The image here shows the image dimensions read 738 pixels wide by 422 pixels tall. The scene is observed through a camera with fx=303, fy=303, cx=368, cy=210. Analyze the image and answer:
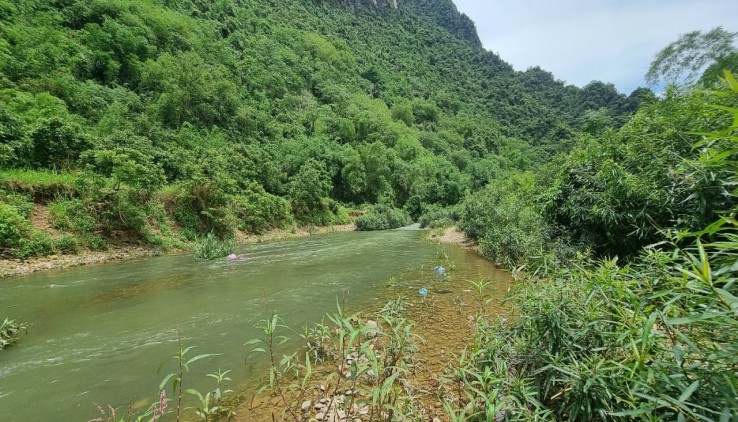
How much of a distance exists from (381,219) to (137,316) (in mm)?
31456

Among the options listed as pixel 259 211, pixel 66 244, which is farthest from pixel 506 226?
pixel 66 244

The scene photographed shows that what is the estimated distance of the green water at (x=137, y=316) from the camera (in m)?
4.05

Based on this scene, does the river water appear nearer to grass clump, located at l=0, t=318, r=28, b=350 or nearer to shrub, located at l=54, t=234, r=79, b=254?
grass clump, located at l=0, t=318, r=28, b=350

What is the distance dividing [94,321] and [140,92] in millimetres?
31453

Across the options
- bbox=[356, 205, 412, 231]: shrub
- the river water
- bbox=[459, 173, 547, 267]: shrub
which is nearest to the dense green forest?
bbox=[459, 173, 547, 267]: shrub

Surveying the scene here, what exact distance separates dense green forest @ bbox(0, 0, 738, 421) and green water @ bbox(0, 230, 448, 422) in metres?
3.74

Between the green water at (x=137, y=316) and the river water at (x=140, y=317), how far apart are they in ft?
0.06

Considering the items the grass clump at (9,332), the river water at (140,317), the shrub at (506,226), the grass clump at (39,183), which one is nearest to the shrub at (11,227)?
the grass clump at (39,183)

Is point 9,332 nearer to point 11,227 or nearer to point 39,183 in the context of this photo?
point 11,227

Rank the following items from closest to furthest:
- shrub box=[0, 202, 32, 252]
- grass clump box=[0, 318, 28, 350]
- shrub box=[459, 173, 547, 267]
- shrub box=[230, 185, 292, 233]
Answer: grass clump box=[0, 318, 28, 350] → shrub box=[0, 202, 32, 252] → shrub box=[459, 173, 547, 267] → shrub box=[230, 185, 292, 233]

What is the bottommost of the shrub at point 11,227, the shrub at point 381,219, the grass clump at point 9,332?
the shrub at point 381,219

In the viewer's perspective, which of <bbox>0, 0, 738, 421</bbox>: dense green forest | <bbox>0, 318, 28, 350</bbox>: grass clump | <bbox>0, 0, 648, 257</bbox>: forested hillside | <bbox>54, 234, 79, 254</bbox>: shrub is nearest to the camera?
<bbox>0, 0, 738, 421</bbox>: dense green forest

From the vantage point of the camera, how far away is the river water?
405cm

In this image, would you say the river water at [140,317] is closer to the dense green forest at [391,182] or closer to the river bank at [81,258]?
the river bank at [81,258]
